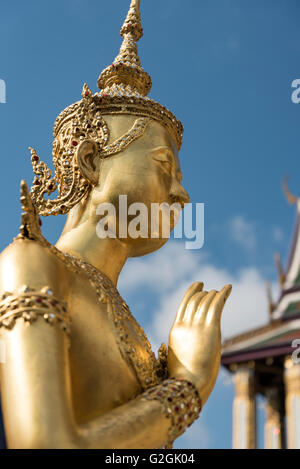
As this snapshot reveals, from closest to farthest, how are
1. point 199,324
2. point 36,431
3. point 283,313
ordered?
point 36,431
point 199,324
point 283,313

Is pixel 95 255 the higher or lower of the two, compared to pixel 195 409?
higher

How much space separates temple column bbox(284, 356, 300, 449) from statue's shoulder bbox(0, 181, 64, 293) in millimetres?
13241

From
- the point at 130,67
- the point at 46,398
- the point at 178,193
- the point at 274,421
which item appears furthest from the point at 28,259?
the point at 274,421

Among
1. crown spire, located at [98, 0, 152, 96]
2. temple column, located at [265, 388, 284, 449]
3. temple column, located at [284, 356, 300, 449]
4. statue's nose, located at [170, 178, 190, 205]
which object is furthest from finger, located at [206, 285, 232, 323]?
temple column, located at [265, 388, 284, 449]

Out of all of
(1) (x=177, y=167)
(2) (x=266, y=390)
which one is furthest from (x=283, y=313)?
(1) (x=177, y=167)

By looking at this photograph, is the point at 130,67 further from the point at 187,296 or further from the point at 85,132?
the point at 187,296

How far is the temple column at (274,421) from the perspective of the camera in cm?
1633

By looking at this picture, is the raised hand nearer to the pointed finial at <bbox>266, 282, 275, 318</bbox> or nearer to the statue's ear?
the statue's ear

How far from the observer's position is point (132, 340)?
7.83 feet

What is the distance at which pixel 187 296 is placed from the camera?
104 inches

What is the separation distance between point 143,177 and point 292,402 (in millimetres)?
13628

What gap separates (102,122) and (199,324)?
3.43ft

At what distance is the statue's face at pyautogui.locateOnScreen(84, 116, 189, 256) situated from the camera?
8.82 ft
